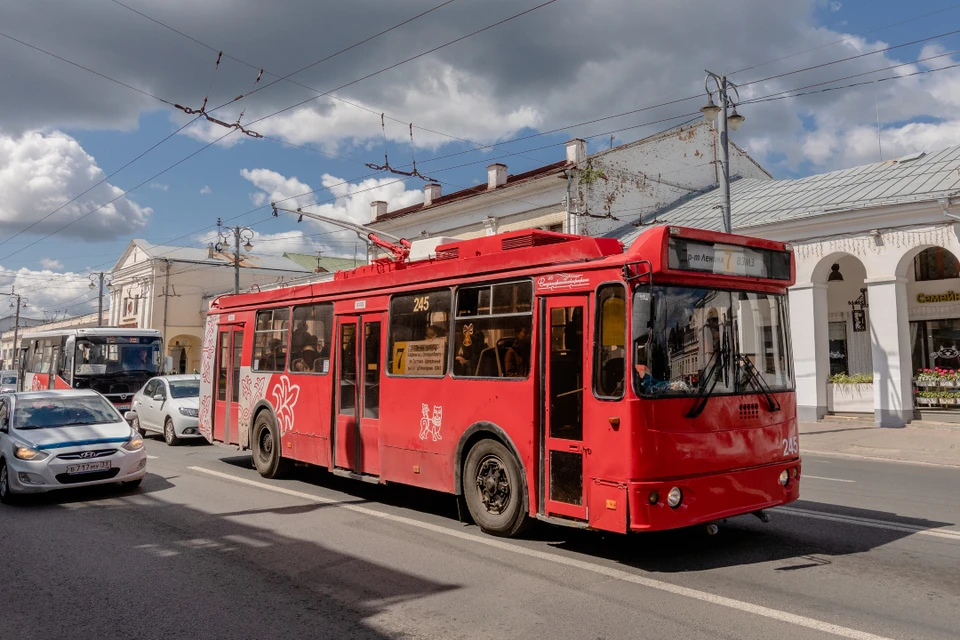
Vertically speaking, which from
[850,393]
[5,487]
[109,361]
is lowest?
[5,487]

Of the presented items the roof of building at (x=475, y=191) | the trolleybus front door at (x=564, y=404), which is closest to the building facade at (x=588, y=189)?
the roof of building at (x=475, y=191)

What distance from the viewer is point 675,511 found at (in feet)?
19.7

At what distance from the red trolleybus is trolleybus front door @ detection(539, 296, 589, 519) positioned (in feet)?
0.05

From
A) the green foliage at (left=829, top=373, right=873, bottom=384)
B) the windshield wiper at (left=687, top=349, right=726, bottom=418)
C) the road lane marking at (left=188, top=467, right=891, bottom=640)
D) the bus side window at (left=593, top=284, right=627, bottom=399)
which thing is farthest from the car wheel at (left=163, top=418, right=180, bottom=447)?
the green foliage at (left=829, top=373, right=873, bottom=384)

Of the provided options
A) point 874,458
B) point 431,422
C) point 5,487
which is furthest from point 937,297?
point 5,487

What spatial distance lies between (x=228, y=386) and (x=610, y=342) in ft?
29.6

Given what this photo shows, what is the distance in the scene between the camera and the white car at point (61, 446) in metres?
9.42

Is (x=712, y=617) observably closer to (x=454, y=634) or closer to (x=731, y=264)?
(x=454, y=634)

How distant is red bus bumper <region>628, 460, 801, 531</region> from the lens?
5879mm

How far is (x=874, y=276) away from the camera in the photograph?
750 inches

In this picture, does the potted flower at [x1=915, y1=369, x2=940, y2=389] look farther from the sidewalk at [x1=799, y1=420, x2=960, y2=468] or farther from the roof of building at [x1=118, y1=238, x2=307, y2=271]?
the roof of building at [x1=118, y1=238, x2=307, y2=271]

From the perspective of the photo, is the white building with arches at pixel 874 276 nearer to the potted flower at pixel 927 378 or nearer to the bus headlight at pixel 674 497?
the potted flower at pixel 927 378

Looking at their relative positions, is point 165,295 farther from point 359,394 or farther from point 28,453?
point 359,394

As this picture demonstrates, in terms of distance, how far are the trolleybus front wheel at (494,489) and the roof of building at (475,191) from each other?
21.0m
